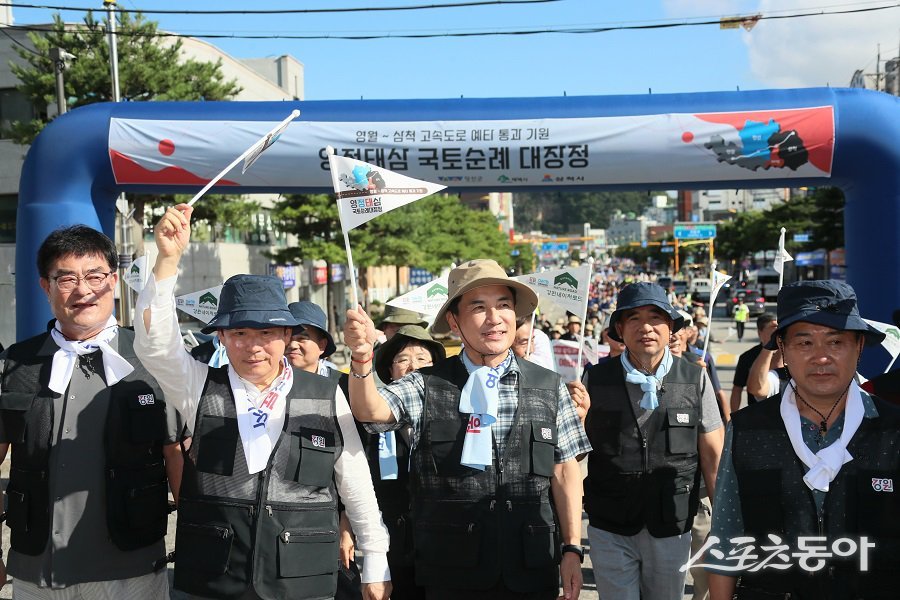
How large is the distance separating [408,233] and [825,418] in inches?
1148

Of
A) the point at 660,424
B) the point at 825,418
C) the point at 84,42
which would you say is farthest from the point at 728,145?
the point at 84,42

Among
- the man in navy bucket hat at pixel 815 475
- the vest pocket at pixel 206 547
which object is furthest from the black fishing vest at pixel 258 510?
the man in navy bucket hat at pixel 815 475

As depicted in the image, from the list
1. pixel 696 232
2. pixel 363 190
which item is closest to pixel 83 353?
pixel 363 190

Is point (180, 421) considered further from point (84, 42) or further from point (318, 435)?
point (84, 42)

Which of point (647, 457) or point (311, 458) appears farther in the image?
point (647, 457)

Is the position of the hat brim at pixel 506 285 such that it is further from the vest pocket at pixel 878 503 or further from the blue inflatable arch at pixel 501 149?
the blue inflatable arch at pixel 501 149

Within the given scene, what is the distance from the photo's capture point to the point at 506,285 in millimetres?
3514

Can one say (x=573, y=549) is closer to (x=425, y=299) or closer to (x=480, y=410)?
(x=480, y=410)

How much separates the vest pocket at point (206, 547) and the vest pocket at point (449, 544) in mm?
735

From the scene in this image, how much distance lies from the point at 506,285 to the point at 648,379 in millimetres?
1295

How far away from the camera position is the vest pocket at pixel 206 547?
3045mm

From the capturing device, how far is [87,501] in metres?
3.38

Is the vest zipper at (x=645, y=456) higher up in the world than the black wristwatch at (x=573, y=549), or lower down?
higher up

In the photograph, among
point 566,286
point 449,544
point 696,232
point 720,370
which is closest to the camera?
point 449,544
